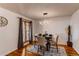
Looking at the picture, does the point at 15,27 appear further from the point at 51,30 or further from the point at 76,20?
the point at 76,20

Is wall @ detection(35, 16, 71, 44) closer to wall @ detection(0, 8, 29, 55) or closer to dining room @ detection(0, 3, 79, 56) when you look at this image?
dining room @ detection(0, 3, 79, 56)

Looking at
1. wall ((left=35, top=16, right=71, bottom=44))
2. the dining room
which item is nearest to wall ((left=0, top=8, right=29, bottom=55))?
the dining room

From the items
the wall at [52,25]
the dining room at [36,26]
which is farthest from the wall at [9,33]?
the wall at [52,25]

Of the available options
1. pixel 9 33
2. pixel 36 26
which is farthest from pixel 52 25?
pixel 9 33

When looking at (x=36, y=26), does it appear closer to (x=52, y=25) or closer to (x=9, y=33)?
(x=52, y=25)

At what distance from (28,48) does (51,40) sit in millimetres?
1085

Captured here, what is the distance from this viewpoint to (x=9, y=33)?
3658mm

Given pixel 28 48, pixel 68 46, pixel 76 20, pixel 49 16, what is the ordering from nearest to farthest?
1. pixel 49 16
2. pixel 28 48
3. pixel 76 20
4. pixel 68 46

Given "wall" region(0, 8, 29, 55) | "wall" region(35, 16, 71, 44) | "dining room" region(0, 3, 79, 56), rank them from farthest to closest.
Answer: "wall" region(0, 8, 29, 55)
"wall" region(35, 16, 71, 44)
"dining room" region(0, 3, 79, 56)

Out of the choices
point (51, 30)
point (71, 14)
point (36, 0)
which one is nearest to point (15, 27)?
point (51, 30)

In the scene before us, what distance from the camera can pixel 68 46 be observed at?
13.1 ft

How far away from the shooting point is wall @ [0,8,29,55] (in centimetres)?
325

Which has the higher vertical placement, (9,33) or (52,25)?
(52,25)

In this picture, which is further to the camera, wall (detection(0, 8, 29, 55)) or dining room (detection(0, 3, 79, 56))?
wall (detection(0, 8, 29, 55))
